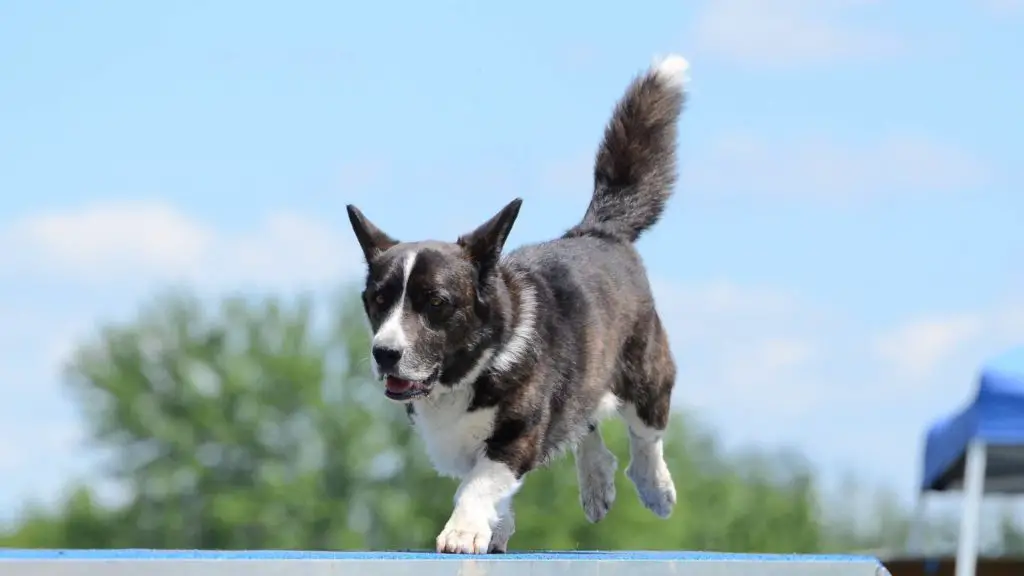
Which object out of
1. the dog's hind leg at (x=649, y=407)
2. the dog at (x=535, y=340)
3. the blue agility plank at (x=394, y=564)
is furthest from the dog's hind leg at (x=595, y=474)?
the blue agility plank at (x=394, y=564)

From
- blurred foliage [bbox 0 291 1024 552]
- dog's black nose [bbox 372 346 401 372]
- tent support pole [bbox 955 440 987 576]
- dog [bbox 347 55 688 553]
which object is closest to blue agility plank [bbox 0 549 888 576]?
dog [bbox 347 55 688 553]

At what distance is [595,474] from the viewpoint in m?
7.14

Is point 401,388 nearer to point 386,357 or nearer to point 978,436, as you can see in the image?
point 386,357

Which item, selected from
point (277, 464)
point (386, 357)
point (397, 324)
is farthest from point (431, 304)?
point (277, 464)

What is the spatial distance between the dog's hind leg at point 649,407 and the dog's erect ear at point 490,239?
1.45 meters

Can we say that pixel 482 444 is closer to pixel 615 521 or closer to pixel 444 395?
pixel 444 395

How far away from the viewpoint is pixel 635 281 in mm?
6941

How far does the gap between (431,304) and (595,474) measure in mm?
2068

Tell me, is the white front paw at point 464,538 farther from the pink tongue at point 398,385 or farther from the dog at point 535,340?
the pink tongue at point 398,385

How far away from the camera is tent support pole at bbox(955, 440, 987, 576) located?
31.9ft

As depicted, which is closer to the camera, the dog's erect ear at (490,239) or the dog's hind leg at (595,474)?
the dog's erect ear at (490,239)

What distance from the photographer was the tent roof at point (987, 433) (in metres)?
9.34

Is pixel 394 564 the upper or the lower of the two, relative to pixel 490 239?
lower

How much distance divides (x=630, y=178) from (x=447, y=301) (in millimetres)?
2080
